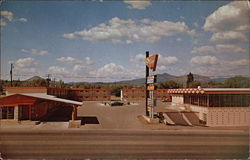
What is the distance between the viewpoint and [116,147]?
49.8ft

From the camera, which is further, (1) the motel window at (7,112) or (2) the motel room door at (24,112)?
(2) the motel room door at (24,112)

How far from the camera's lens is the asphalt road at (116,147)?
44.0ft

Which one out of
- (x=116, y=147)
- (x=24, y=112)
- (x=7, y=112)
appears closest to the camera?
(x=116, y=147)

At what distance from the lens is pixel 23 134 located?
19.0 m

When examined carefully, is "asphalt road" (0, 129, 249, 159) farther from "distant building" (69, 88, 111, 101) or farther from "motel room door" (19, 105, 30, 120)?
"distant building" (69, 88, 111, 101)

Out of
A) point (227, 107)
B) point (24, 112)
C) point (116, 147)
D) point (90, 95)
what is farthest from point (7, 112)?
point (90, 95)

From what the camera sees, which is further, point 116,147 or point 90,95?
point 90,95

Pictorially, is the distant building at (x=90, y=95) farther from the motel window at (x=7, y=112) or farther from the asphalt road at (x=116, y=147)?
the asphalt road at (x=116, y=147)

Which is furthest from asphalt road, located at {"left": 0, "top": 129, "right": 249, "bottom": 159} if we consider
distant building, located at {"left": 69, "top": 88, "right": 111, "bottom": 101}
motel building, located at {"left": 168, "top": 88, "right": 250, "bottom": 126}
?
distant building, located at {"left": 69, "top": 88, "right": 111, "bottom": 101}

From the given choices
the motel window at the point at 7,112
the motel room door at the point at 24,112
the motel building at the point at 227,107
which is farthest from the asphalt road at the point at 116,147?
the motel building at the point at 227,107

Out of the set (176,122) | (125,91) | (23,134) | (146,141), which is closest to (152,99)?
(176,122)

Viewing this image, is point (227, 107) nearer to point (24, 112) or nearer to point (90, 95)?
point (24, 112)

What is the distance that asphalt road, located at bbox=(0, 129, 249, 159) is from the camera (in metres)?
13.4

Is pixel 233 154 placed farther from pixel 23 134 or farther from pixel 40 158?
pixel 23 134
